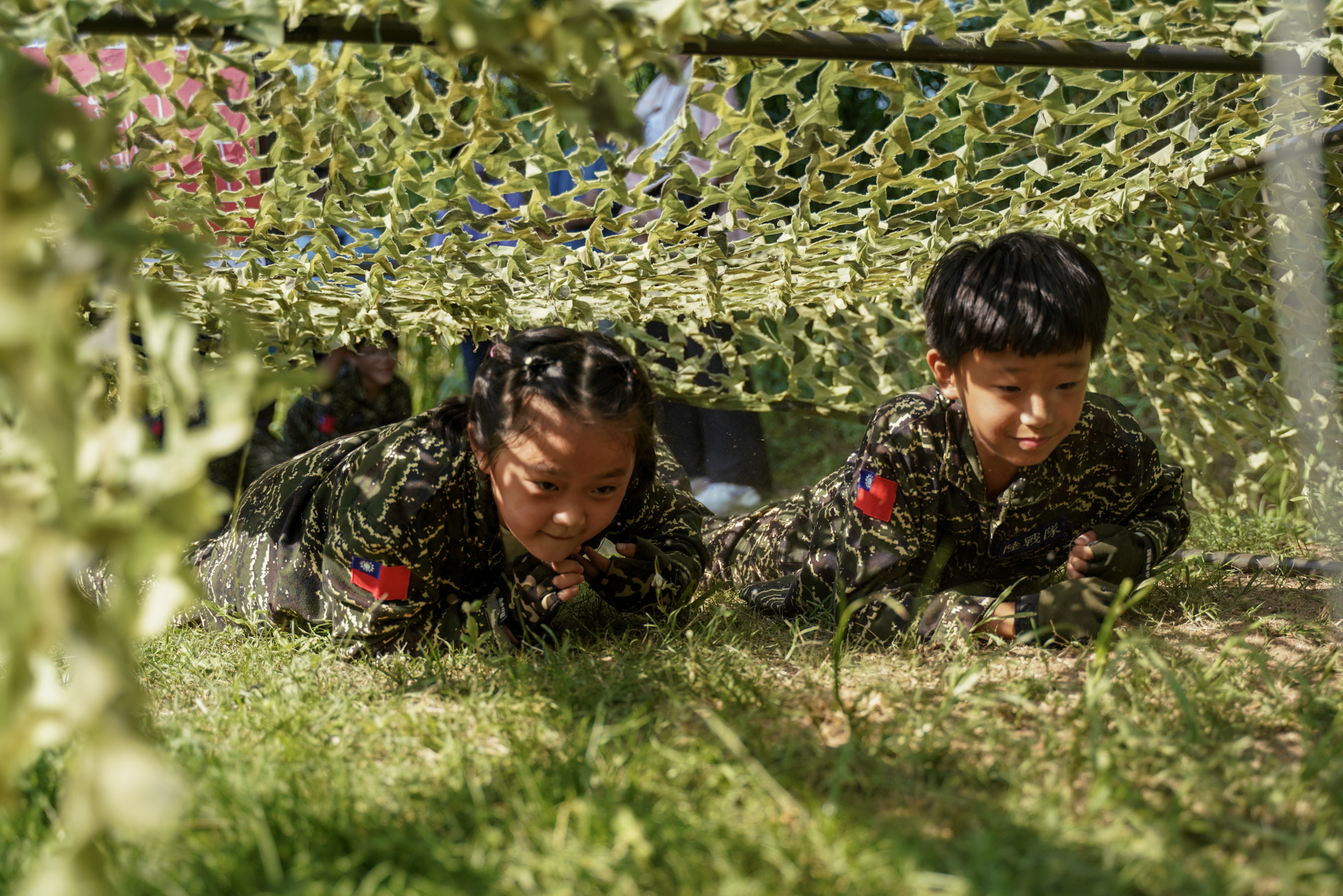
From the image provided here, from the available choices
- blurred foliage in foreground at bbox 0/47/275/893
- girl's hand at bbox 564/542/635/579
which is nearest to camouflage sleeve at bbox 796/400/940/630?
girl's hand at bbox 564/542/635/579

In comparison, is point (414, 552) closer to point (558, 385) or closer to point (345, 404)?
point (558, 385)

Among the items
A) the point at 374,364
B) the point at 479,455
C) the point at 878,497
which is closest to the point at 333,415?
the point at 374,364

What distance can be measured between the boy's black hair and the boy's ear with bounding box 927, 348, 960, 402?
0.05ft

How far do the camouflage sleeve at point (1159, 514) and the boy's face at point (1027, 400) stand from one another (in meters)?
0.36

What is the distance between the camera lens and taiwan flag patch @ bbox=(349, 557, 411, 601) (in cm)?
183

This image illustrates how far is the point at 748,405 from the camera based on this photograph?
9.29 ft

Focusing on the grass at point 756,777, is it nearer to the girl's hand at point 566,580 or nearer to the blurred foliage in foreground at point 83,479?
the girl's hand at point 566,580

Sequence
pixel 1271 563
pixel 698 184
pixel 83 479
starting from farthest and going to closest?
pixel 1271 563 < pixel 698 184 < pixel 83 479

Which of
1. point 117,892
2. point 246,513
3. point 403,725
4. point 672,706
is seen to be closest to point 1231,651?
point 672,706

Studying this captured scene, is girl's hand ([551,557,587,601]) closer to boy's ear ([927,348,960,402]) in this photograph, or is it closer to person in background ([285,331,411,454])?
boy's ear ([927,348,960,402])

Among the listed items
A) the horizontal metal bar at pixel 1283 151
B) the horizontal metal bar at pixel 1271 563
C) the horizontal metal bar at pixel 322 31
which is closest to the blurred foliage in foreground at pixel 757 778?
the horizontal metal bar at pixel 1271 563

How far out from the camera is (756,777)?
101 cm

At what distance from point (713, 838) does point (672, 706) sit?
1.30 ft

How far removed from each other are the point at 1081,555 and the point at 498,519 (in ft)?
3.61
